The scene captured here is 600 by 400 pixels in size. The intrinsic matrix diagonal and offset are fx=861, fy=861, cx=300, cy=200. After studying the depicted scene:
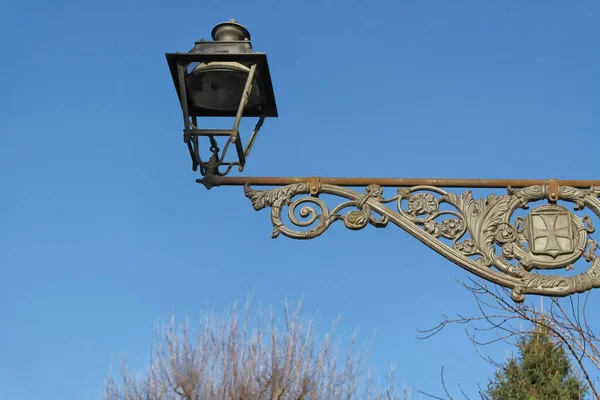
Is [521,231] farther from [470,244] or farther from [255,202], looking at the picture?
[255,202]

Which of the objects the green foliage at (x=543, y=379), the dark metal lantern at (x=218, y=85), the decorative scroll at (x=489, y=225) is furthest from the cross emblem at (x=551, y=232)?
the green foliage at (x=543, y=379)

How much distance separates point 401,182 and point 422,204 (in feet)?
0.41

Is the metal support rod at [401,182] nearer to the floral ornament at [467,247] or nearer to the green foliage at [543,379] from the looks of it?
the floral ornament at [467,247]

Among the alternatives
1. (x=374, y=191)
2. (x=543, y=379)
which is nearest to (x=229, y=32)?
(x=374, y=191)

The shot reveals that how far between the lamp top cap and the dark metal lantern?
11 millimetres

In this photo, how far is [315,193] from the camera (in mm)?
3461

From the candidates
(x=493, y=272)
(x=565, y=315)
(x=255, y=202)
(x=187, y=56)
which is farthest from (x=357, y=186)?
(x=565, y=315)

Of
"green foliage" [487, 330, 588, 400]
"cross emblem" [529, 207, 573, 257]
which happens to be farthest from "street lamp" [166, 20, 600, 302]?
"green foliage" [487, 330, 588, 400]

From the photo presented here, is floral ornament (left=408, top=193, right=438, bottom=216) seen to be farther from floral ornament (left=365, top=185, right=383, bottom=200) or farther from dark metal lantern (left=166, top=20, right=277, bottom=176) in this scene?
dark metal lantern (left=166, top=20, right=277, bottom=176)

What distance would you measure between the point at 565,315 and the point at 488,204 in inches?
66.3

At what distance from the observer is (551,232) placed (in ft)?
10.8

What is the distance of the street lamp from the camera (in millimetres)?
3246

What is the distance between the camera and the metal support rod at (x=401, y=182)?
3.39 meters

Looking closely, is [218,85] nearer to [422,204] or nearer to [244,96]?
[244,96]
